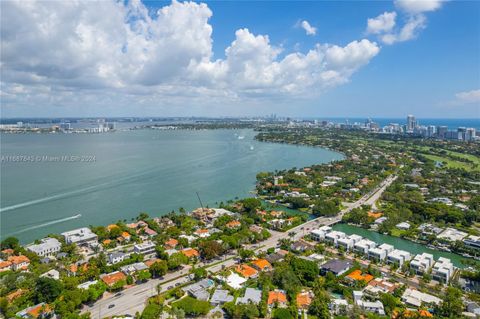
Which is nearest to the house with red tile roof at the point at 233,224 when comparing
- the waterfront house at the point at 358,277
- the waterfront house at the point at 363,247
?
the waterfront house at the point at 363,247

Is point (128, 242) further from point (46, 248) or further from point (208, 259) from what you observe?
point (208, 259)

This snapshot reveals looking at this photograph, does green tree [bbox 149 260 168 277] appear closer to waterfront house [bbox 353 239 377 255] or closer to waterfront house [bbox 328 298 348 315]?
waterfront house [bbox 328 298 348 315]

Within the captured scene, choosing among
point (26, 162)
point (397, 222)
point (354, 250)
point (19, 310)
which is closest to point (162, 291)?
point (19, 310)

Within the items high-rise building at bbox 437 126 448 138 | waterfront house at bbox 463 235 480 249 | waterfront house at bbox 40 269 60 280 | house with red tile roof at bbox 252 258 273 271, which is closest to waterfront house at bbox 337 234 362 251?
house with red tile roof at bbox 252 258 273 271

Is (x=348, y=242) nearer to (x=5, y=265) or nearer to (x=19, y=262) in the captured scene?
(x=19, y=262)

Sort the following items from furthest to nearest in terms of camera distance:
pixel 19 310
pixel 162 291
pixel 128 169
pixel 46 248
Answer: pixel 128 169, pixel 46 248, pixel 162 291, pixel 19 310

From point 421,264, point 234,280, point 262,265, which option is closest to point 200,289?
point 234,280

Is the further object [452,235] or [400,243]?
[452,235]

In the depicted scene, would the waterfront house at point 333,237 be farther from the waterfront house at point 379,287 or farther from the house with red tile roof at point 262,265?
the house with red tile roof at point 262,265
